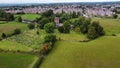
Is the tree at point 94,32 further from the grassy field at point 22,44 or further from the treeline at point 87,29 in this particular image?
the grassy field at point 22,44

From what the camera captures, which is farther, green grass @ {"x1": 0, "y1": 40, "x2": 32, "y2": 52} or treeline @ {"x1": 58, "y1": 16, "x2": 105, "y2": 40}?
treeline @ {"x1": 58, "y1": 16, "x2": 105, "y2": 40}

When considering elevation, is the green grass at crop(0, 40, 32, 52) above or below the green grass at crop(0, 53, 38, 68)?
below

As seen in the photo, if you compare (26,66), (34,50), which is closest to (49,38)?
(34,50)

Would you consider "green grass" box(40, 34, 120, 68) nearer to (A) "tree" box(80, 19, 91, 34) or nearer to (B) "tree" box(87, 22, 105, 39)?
(B) "tree" box(87, 22, 105, 39)

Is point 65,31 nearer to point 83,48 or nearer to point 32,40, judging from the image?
point 32,40

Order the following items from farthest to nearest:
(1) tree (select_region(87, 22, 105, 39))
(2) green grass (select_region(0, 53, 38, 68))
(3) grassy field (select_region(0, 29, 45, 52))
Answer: (1) tree (select_region(87, 22, 105, 39))
(3) grassy field (select_region(0, 29, 45, 52))
(2) green grass (select_region(0, 53, 38, 68))

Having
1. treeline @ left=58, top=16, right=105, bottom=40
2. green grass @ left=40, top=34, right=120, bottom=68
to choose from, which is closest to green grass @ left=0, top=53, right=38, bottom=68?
green grass @ left=40, top=34, right=120, bottom=68

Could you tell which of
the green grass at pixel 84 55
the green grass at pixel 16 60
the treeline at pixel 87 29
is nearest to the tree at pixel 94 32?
the treeline at pixel 87 29

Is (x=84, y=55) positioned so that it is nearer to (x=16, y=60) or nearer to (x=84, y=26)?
(x=16, y=60)
